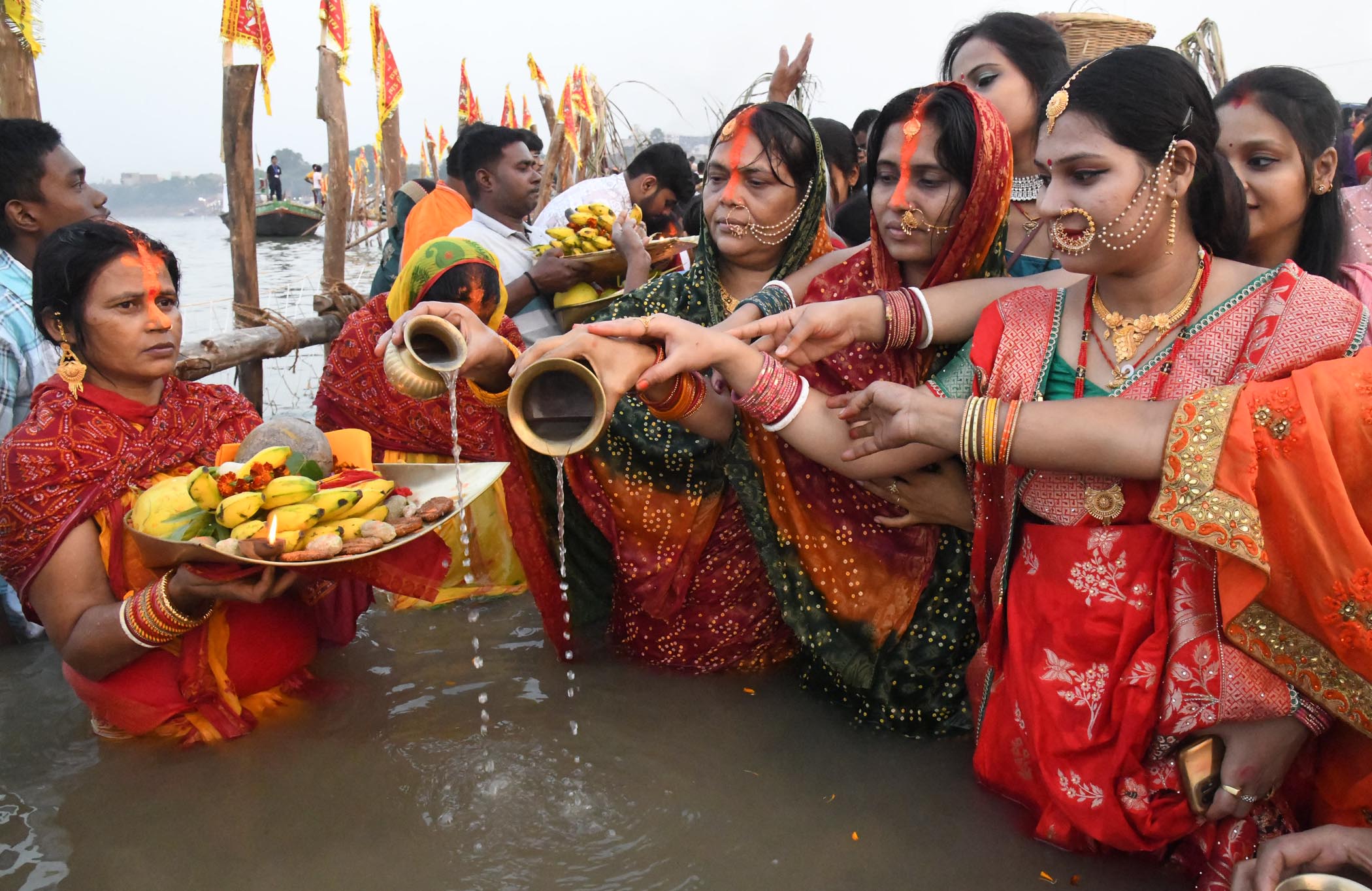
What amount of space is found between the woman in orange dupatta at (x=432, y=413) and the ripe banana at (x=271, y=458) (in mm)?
882

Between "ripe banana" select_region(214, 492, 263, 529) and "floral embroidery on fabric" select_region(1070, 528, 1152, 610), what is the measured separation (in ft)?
6.90

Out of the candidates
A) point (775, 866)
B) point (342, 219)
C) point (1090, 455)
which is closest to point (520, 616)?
point (775, 866)

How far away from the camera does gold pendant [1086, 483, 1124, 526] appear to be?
210cm

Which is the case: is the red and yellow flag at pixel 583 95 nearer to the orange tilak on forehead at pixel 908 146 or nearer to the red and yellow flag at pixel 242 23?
the red and yellow flag at pixel 242 23

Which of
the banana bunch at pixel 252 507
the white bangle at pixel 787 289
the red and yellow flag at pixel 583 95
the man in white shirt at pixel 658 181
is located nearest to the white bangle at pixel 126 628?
the banana bunch at pixel 252 507

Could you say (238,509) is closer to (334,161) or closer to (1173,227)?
(1173,227)

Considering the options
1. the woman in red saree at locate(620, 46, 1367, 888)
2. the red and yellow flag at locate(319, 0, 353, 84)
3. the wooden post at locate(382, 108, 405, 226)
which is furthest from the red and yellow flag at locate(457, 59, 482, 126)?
the woman in red saree at locate(620, 46, 1367, 888)

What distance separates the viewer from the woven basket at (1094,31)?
4410mm

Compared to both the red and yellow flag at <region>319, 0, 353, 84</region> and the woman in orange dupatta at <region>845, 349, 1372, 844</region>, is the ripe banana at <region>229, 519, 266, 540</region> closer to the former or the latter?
the woman in orange dupatta at <region>845, 349, 1372, 844</region>

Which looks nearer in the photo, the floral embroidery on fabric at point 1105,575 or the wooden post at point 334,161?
the floral embroidery on fabric at point 1105,575

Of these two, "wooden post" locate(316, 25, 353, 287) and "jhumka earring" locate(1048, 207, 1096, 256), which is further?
"wooden post" locate(316, 25, 353, 287)

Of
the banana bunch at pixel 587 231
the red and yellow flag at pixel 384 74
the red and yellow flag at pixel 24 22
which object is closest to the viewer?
the red and yellow flag at pixel 24 22

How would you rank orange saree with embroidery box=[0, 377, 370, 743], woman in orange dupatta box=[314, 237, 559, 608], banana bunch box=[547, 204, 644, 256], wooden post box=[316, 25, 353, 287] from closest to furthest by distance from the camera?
orange saree with embroidery box=[0, 377, 370, 743] < woman in orange dupatta box=[314, 237, 559, 608] < banana bunch box=[547, 204, 644, 256] < wooden post box=[316, 25, 353, 287]

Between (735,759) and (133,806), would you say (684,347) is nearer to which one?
(735,759)
